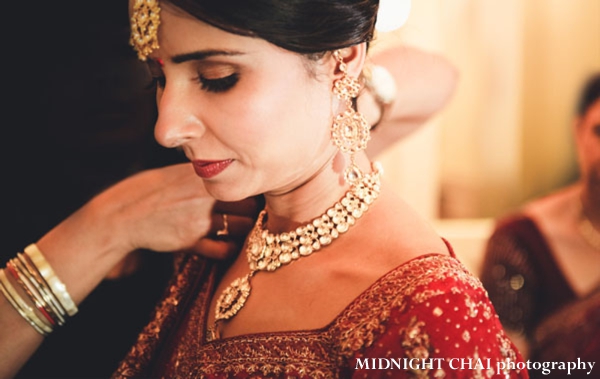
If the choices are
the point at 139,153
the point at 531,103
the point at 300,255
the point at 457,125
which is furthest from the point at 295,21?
the point at 531,103

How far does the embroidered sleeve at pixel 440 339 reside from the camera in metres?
0.75

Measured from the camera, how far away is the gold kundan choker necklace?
3.19 ft

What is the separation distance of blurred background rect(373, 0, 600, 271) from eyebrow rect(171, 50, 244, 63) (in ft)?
7.07

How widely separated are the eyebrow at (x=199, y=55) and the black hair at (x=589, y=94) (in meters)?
1.93

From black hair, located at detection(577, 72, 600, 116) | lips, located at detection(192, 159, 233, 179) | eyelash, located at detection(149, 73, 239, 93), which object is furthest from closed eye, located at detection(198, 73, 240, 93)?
black hair, located at detection(577, 72, 600, 116)

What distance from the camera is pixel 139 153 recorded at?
1.58 m

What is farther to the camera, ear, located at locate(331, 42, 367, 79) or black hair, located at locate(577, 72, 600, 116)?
black hair, located at locate(577, 72, 600, 116)

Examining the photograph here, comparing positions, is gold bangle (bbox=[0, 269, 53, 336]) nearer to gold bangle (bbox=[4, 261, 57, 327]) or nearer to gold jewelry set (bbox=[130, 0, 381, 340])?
gold bangle (bbox=[4, 261, 57, 327])

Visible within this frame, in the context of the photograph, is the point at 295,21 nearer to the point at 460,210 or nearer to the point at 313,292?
the point at 313,292

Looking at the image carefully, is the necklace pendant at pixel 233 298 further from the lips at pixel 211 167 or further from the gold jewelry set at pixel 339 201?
the lips at pixel 211 167

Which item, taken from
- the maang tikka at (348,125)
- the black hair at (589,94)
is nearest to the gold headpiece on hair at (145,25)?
the maang tikka at (348,125)

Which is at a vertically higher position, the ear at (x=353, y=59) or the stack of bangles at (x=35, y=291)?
the ear at (x=353, y=59)

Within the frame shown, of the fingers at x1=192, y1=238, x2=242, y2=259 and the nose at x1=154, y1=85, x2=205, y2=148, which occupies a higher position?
the nose at x1=154, y1=85, x2=205, y2=148

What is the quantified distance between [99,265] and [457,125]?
232 centimetres
